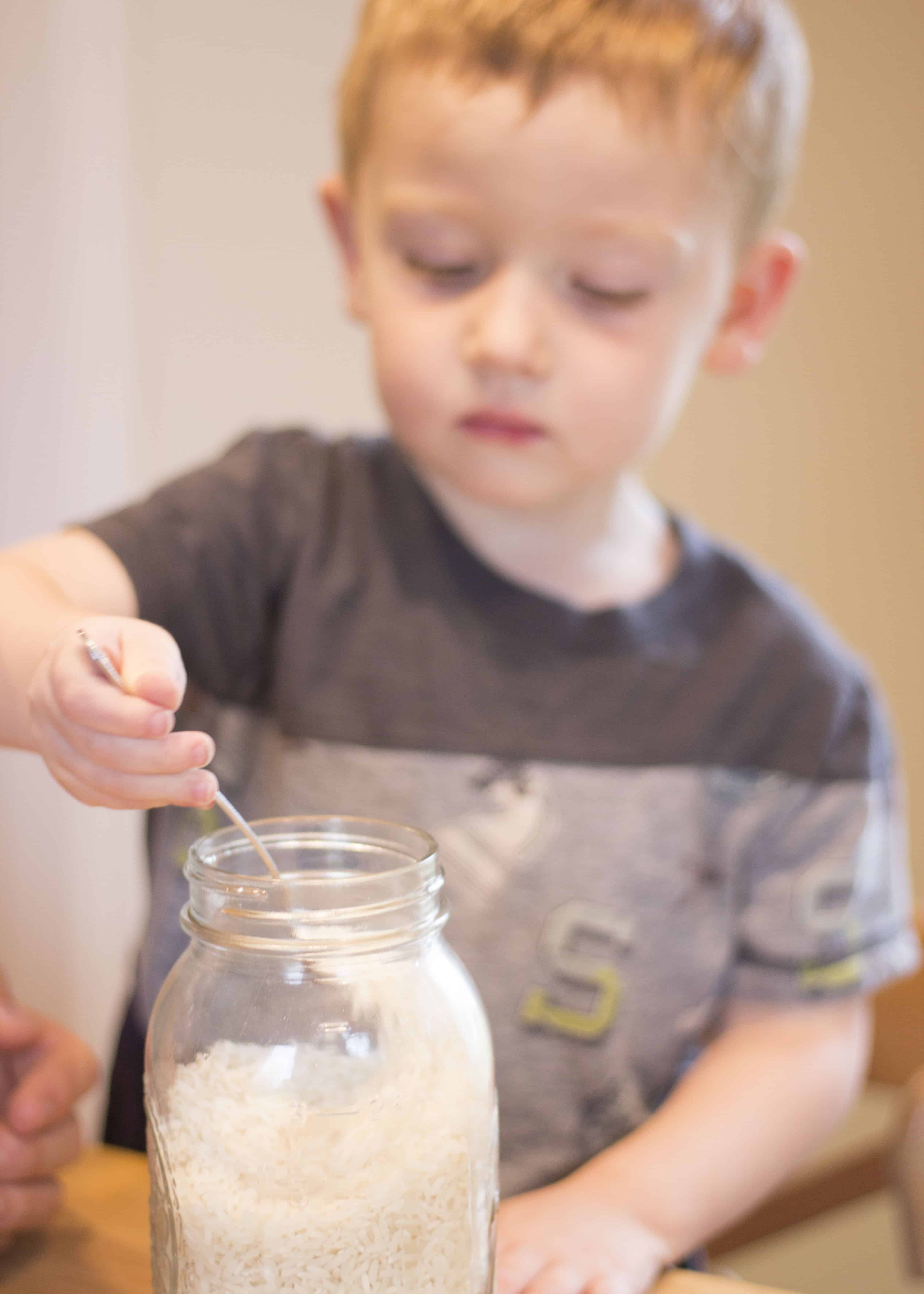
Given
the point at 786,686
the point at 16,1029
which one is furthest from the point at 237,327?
the point at 16,1029

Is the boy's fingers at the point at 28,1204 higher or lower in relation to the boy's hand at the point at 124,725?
lower

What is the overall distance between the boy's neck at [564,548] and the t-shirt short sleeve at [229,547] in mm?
85

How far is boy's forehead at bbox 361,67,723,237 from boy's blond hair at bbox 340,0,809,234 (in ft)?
0.03

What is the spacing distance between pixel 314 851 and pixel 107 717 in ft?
0.34

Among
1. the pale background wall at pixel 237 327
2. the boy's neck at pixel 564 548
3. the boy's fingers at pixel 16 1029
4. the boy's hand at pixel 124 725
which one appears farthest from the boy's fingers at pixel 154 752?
the pale background wall at pixel 237 327

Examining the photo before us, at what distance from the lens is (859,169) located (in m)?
1.34

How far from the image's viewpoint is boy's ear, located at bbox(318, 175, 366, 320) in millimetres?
686

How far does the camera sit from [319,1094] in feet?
1.08

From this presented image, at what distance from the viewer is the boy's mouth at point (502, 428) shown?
1.95 ft

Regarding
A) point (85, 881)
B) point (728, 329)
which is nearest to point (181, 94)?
point (728, 329)

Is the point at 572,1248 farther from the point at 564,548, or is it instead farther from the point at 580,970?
the point at 564,548

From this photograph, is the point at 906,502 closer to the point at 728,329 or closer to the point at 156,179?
the point at 728,329

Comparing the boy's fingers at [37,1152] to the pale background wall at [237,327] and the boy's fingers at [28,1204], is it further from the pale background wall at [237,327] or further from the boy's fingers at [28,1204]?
the pale background wall at [237,327]

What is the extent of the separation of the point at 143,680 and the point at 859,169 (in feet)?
4.14
